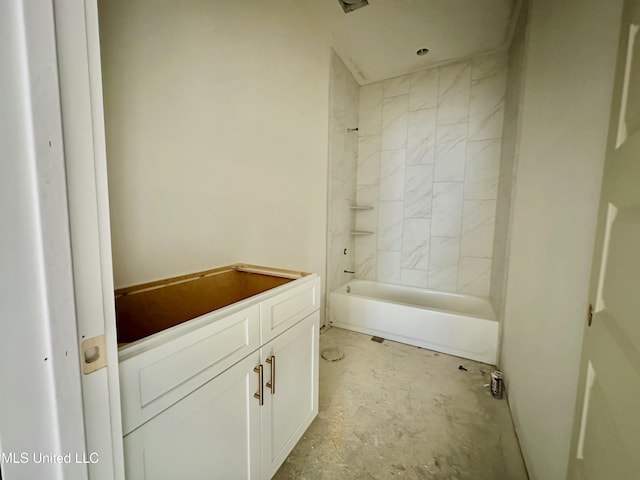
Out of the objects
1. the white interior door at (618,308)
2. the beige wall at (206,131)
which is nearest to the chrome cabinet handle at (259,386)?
the beige wall at (206,131)

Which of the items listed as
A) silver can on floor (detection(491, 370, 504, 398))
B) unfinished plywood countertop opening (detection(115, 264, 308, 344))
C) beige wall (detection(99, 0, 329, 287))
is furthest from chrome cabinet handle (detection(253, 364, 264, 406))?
silver can on floor (detection(491, 370, 504, 398))

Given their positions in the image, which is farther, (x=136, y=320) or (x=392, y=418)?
(x=392, y=418)

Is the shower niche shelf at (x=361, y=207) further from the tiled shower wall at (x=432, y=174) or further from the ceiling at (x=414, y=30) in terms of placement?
the ceiling at (x=414, y=30)

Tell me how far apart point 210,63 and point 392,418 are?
92.5 inches

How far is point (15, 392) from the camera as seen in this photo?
0.39 m

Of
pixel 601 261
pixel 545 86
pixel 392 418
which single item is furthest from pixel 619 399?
pixel 545 86

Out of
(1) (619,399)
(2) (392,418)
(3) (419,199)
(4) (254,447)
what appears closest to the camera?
(1) (619,399)

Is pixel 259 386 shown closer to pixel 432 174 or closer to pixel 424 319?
pixel 424 319

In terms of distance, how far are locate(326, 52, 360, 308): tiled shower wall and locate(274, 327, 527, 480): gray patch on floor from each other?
109cm

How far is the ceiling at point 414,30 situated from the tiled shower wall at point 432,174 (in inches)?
10.3

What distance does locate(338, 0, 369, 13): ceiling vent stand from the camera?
6.49 feet

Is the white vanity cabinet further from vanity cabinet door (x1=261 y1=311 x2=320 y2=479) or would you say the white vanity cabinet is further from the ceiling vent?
the ceiling vent

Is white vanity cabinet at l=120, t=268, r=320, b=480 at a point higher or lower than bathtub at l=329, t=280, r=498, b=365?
higher

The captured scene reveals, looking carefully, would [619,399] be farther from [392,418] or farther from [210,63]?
[210,63]
